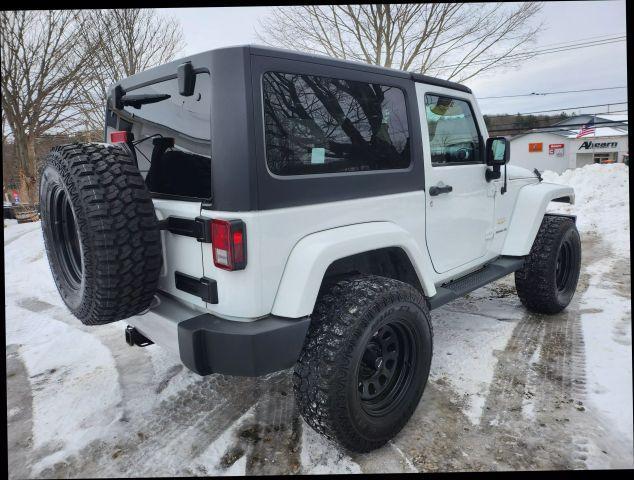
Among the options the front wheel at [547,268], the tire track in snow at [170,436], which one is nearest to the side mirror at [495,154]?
the front wheel at [547,268]

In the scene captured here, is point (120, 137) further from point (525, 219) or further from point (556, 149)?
point (556, 149)

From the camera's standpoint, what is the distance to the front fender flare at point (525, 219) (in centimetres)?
379

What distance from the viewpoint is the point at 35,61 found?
44.6ft

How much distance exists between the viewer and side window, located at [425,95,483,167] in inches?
119

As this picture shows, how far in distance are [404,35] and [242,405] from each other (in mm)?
12982

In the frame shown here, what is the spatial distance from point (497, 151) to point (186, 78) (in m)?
2.47

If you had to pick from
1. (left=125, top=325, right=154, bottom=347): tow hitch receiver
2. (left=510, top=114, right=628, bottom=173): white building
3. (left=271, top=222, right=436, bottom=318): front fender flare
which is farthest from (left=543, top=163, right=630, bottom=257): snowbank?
(left=510, top=114, right=628, bottom=173): white building

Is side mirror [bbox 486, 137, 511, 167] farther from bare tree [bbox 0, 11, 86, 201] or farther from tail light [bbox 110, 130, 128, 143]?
bare tree [bbox 0, 11, 86, 201]

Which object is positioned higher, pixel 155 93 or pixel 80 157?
pixel 155 93

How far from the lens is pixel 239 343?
1.94 meters

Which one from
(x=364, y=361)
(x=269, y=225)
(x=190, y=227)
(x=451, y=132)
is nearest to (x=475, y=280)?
(x=451, y=132)

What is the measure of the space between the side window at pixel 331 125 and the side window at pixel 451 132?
0.36 m

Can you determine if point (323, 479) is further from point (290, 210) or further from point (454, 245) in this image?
point (454, 245)

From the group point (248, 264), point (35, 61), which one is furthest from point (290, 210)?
point (35, 61)
